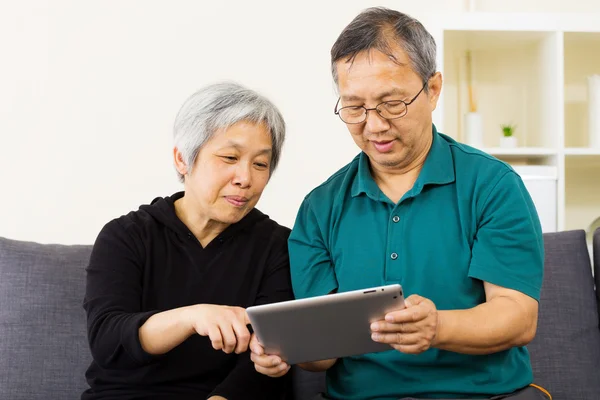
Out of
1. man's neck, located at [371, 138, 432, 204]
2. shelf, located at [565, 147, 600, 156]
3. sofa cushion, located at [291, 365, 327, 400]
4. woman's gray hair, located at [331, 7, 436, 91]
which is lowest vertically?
sofa cushion, located at [291, 365, 327, 400]

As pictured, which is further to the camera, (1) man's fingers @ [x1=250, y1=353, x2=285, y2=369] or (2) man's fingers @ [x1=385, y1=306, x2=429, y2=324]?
(1) man's fingers @ [x1=250, y1=353, x2=285, y2=369]

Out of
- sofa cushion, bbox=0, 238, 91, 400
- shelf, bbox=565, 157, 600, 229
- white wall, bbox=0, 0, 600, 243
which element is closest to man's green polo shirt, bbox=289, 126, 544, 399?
sofa cushion, bbox=0, 238, 91, 400

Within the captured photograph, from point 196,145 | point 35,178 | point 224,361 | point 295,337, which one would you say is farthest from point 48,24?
point 295,337

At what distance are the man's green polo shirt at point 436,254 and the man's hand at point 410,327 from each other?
20 centimetres

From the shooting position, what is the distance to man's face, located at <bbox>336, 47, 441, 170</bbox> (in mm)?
1563

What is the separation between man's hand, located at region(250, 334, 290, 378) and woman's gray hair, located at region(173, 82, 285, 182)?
490 mm

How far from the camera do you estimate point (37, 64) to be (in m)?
3.19

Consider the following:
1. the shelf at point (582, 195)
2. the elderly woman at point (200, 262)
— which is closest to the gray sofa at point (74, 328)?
the elderly woman at point (200, 262)

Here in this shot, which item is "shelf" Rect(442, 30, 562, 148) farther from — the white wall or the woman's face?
the woman's face

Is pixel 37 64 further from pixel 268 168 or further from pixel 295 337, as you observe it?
pixel 295 337

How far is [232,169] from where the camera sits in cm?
171

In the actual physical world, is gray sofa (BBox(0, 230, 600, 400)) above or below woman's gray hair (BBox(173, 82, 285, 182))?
below

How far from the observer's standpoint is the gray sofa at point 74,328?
1.96m

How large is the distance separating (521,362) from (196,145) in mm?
849
